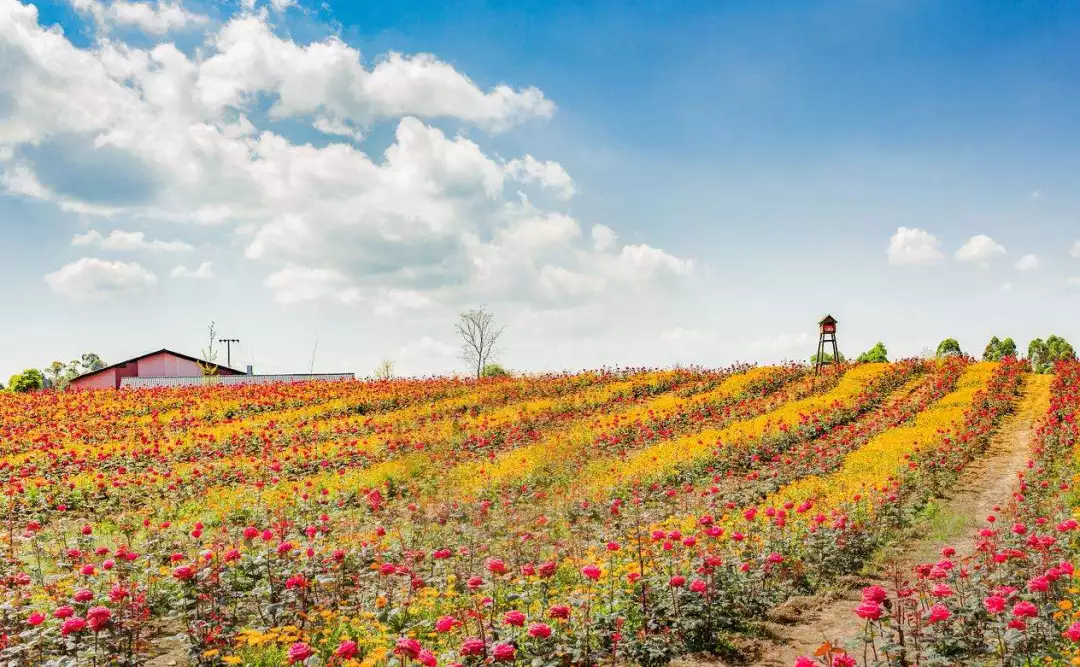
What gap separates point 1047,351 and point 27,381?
61.1 m

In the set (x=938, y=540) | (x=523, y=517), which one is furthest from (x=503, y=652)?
(x=938, y=540)

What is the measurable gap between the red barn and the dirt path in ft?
146

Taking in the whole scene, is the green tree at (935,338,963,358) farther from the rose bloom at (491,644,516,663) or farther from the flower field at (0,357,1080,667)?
the rose bloom at (491,644,516,663)

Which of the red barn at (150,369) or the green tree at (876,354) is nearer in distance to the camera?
the green tree at (876,354)

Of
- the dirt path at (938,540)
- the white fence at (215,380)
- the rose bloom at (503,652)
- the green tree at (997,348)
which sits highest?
the green tree at (997,348)

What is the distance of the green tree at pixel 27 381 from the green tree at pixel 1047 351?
5715cm

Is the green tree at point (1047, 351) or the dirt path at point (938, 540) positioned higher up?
the green tree at point (1047, 351)

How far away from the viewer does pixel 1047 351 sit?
38594mm

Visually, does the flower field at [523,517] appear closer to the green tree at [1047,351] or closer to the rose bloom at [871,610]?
the rose bloom at [871,610]

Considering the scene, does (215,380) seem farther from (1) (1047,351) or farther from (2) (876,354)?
A: (1) (1047,351)

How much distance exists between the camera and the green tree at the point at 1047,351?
1368 inches

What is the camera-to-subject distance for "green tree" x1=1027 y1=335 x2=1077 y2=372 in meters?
34.8

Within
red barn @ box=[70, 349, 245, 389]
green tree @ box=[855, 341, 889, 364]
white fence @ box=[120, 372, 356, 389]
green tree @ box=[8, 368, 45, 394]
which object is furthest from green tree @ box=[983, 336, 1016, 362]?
green tree @ box=[8, 368, 45, 394]

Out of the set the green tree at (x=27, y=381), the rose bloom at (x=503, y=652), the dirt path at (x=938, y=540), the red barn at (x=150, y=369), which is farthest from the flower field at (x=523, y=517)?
the red barn at (x=150, y=369)
